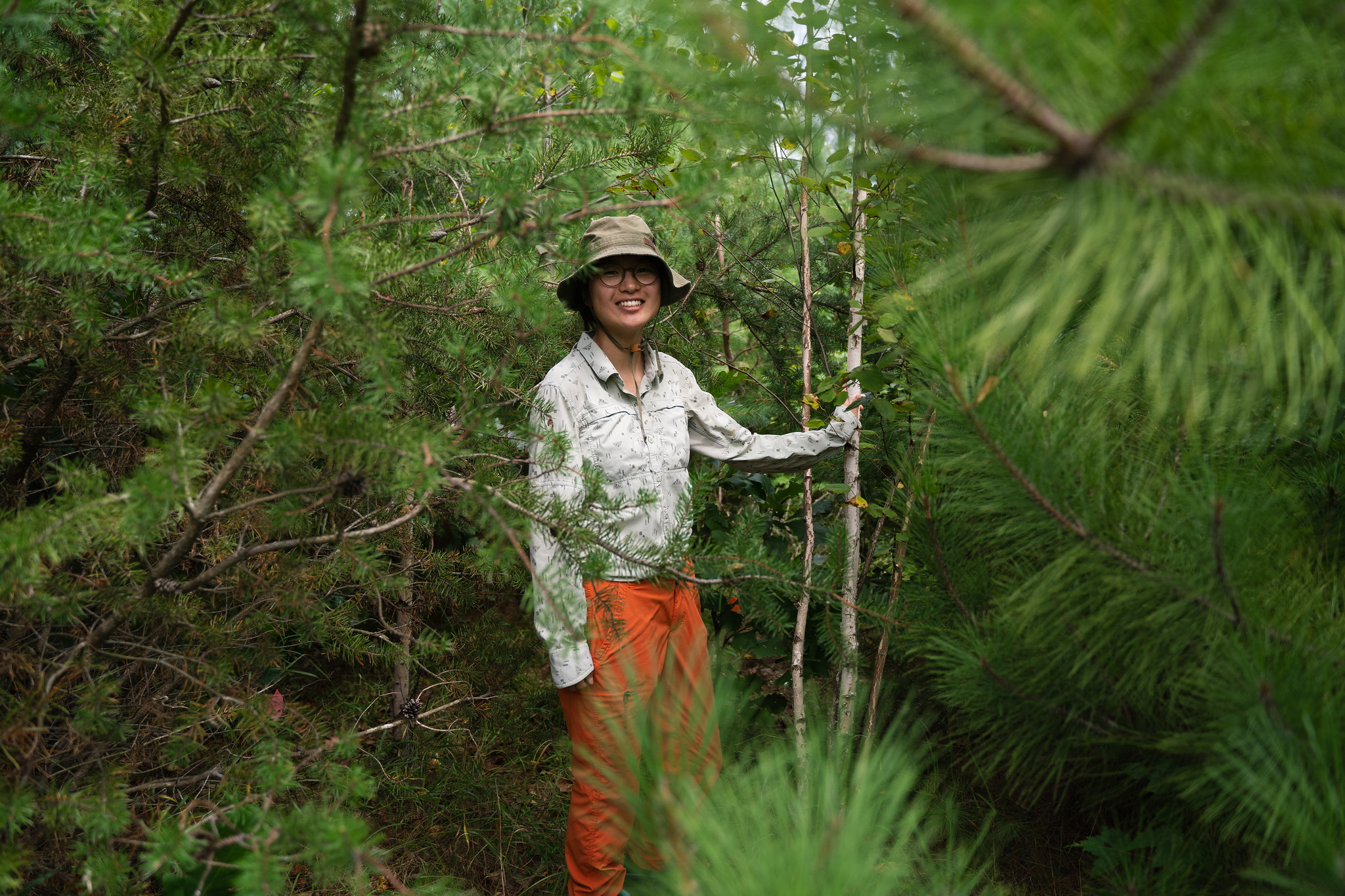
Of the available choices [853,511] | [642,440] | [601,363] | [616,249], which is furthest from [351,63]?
[853,511]

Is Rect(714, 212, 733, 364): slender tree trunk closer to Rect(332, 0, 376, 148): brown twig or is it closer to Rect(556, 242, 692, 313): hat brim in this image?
Rect(556, 242, 692, 313): hat brim

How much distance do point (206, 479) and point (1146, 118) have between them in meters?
1.99

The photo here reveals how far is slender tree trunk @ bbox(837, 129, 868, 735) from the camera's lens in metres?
2.30

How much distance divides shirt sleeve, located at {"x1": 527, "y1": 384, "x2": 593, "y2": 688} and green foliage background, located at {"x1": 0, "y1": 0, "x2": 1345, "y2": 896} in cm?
11

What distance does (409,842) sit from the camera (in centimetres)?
284

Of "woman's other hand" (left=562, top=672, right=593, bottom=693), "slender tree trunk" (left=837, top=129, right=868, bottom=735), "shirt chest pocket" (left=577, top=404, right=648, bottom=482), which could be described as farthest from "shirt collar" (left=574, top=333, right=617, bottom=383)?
"woman's other hand" (left=562, top=672, right=593, bottom=693)

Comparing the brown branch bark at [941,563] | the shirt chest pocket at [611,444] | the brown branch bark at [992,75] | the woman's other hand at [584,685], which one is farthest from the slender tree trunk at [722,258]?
the brown branch bark at [992,75]

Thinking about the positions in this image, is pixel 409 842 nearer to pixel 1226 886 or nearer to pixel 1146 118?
pixel 1226 886

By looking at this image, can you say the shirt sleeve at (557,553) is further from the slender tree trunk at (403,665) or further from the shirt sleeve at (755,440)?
the slender tree trunk at (403,665)

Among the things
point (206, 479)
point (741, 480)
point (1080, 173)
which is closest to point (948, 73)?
point (1080, 173)

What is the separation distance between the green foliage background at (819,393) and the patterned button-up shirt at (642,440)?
0.72 feet

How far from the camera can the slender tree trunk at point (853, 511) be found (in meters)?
2.30

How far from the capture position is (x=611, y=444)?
7.77 ft

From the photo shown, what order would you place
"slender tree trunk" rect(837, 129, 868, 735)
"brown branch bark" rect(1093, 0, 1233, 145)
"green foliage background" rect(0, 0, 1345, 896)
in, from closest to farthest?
"brown branch bark" rect(1093, 0, 1233, 145) → "green foliage background" rect(0, 0, 1345, 896) → "slender tree trunk" rect(837, 129, 868, 735)
